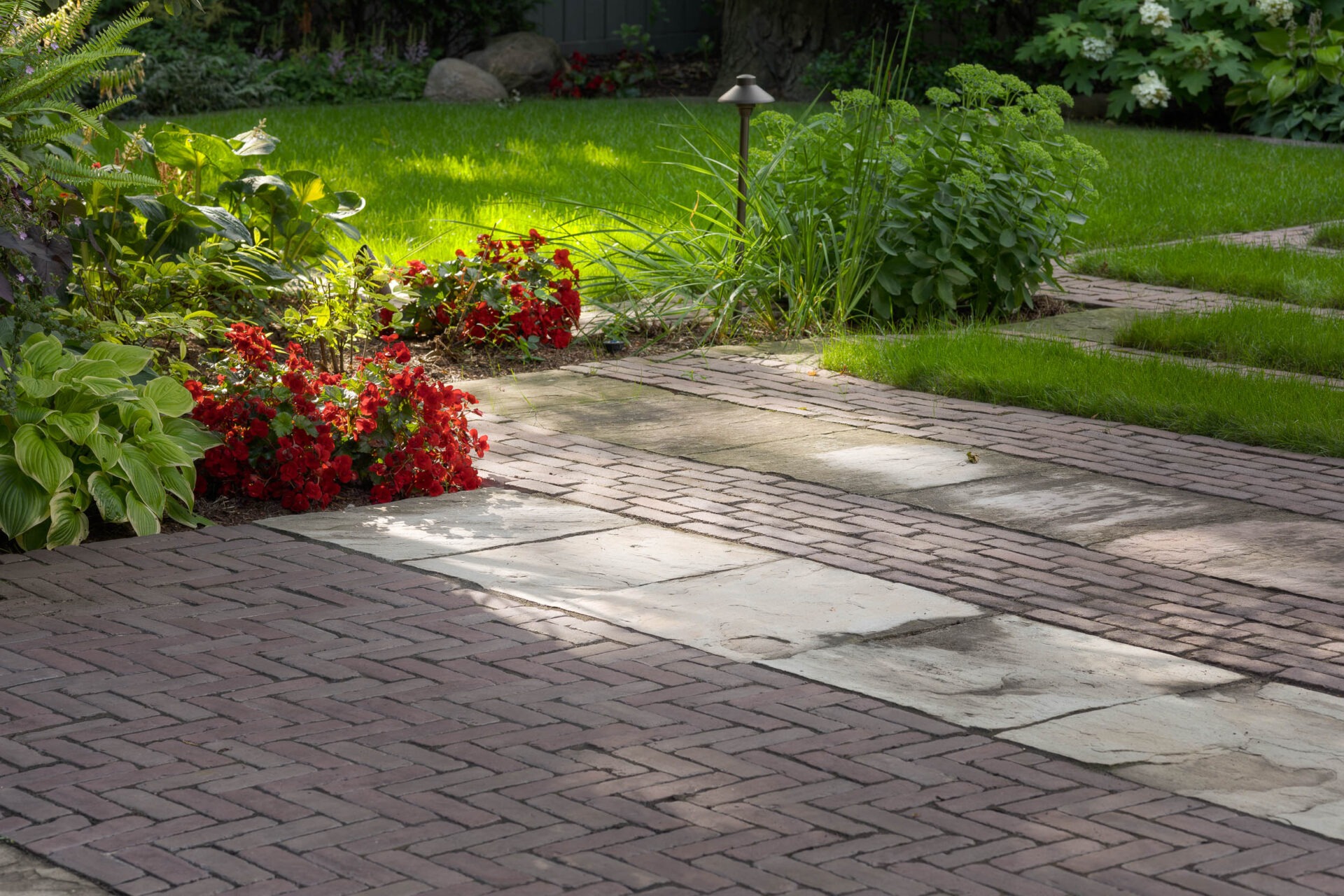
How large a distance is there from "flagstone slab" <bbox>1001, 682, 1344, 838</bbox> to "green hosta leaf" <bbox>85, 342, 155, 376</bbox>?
3.42 meters

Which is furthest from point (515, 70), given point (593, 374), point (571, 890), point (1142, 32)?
point (571, 890)

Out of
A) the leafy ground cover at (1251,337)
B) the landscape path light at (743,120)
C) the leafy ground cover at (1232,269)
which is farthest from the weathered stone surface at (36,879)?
the leafy ground cover at (1232,269)

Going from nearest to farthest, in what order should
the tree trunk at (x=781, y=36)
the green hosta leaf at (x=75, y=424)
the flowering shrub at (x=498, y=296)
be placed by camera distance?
the green hosta leaf at (x=75, y=424) → the flowering shrub at (x=498, y=296) → the tree trunk at (x=781, y=36)

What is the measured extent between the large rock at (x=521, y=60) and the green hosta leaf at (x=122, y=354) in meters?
15.5

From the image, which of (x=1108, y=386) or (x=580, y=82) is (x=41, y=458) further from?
(x=580, y=82)

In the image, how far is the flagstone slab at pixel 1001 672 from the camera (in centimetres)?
427

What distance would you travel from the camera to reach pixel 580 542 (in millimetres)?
5621

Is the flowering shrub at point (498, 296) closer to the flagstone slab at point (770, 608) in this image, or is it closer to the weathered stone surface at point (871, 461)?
the weathered stone surface at point (871, 461)

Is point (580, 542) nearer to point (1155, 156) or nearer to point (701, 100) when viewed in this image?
point (1155, 156)

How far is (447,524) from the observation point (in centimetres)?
584

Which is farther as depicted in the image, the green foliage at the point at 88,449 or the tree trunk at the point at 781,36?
the tree trunk at the point at 781,36

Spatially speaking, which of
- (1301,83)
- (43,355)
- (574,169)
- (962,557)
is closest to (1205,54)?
(1301,83)

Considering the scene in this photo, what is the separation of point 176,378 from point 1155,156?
12.2 metres

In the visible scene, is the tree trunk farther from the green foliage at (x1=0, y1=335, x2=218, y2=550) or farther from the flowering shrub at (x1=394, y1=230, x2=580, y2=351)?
the green foliage at (x1=0, y1=335, x2=218, y2=550)
